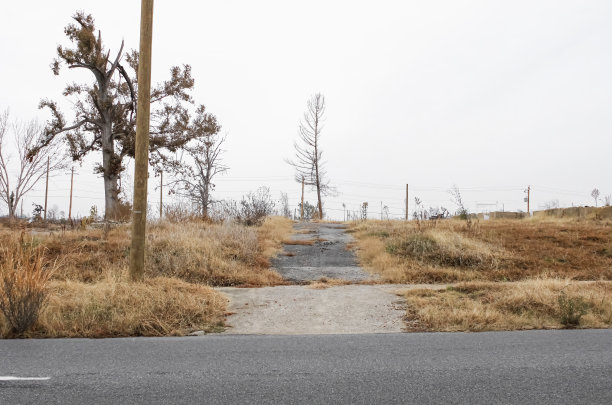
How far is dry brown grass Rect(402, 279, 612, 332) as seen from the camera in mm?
6621

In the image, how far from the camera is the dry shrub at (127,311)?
20.2 ft

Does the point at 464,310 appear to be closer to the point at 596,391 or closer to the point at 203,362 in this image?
the point at 596,391

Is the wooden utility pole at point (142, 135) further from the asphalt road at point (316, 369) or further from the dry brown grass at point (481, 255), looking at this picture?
the dry brown grass at point (481, 255)

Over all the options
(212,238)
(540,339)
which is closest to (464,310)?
(540,339)

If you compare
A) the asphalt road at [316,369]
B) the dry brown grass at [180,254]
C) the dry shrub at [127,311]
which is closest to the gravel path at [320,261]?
the dry brown grass at [180,254]

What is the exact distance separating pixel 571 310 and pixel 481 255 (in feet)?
18.1

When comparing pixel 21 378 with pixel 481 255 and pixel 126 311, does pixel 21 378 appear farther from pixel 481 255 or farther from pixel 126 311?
pixel 481 255

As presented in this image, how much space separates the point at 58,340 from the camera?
561 centimetres

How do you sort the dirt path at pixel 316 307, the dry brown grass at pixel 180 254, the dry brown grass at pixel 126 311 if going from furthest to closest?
the dry brown grass at pixel 180 254, the dirt path at pixel 316 307, the dry brown grass at pixel 126 311

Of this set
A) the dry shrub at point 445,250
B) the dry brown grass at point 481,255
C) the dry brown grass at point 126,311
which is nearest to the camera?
the dry brown grass at point 126,311

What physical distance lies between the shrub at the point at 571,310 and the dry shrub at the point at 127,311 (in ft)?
17.2

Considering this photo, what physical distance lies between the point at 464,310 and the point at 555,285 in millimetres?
2788

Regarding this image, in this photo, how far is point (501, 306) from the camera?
7.46 m

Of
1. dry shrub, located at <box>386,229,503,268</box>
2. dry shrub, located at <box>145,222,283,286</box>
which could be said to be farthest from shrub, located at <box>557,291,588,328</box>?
dry shrub, located at <box>145,222,283,286</box>
